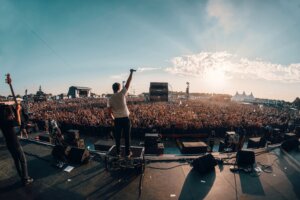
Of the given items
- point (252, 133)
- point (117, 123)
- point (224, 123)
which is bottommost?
point (252, 133)

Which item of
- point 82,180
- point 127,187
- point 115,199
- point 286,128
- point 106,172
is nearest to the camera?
point 115,199

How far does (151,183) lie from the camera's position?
4.33 metres

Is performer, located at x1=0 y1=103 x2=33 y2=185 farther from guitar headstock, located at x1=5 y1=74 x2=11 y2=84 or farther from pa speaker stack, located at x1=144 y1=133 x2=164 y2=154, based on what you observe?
pa speaker stack, located at x1=144 y1=133 x2=164 y2=154

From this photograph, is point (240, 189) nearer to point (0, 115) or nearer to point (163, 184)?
point (163, 184)

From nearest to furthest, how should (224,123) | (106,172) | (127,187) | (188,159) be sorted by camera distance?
(127,187), (106,172), (188,159), (224,123)

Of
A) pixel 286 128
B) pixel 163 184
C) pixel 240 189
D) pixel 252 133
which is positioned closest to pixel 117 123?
pixel 163 184

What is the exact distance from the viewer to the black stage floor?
3828mm

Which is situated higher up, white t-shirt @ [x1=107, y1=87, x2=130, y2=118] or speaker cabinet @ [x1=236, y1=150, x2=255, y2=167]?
white t-shirt @ [x1=107, y1=87, x2=130, y2=118]

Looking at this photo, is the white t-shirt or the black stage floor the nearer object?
the black stage floor

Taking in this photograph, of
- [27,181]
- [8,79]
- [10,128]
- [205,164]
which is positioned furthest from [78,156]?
[205,164]

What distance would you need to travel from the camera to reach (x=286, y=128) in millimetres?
19250

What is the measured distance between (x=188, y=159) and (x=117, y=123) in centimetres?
286

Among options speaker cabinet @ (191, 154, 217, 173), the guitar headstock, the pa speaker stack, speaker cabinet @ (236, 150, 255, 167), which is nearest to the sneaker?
the guitar headstock

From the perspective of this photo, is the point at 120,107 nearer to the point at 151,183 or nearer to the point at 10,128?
the point at 151,183
